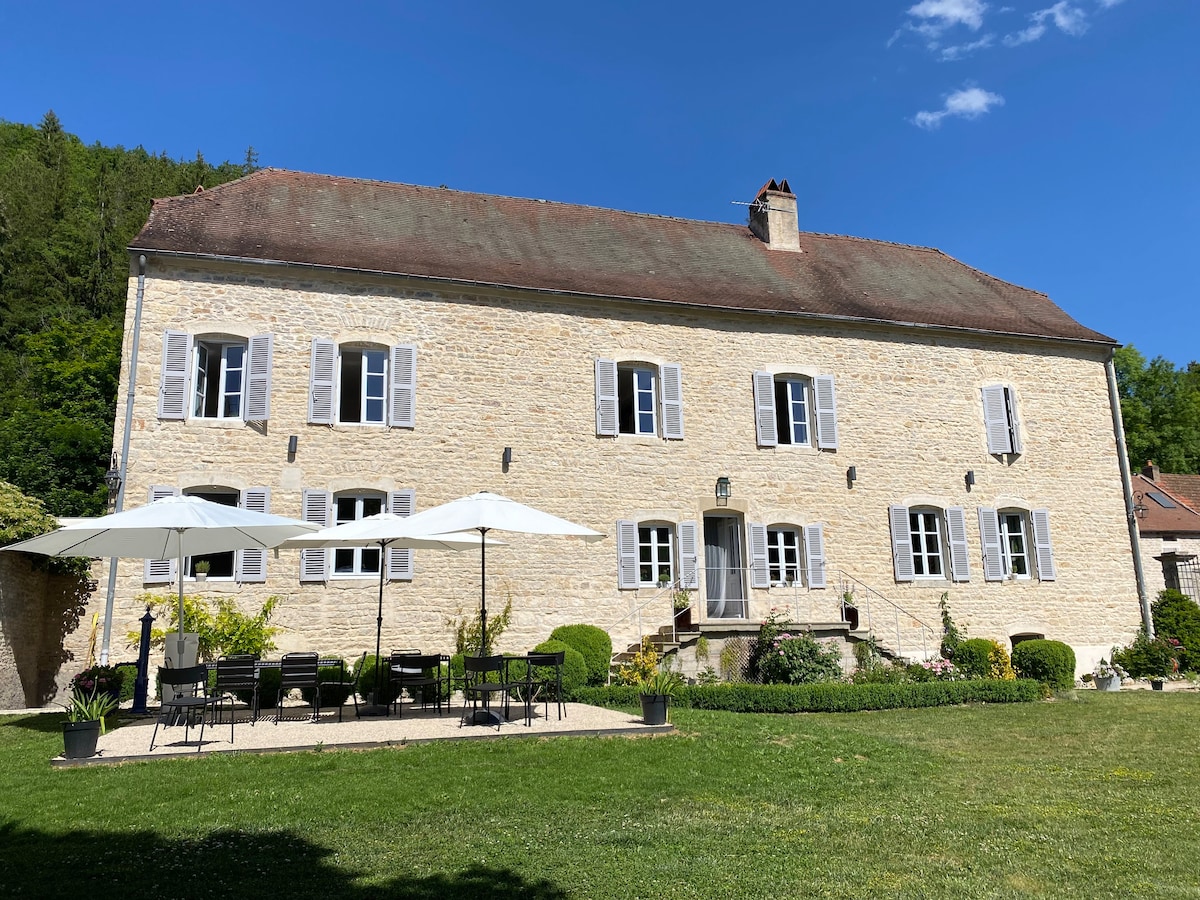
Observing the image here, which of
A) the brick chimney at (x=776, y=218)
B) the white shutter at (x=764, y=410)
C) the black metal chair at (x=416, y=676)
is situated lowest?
the black metal chair at (x=416, y=676)

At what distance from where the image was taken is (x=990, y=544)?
15.7m

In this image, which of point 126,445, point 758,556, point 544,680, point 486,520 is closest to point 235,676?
point 486,520

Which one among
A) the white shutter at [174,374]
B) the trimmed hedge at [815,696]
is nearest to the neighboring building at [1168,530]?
the trimmed hedge at [815,696]

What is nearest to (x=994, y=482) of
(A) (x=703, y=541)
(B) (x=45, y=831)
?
(A) (x=703, y=541)

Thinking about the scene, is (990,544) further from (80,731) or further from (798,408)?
(80,731)

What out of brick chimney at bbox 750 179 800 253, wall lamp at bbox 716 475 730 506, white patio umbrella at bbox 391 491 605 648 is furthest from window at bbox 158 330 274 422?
brick chimney at bbox 750 179 800 253

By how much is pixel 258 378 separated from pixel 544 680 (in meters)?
6.46

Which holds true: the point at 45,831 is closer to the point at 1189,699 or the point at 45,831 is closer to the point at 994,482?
the point at 1189,699

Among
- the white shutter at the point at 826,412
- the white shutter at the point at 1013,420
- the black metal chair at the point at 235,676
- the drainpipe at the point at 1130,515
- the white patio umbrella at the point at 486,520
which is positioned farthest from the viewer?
the white shutter at the point at 1013,420

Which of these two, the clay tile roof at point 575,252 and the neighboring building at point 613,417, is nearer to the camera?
the neighboring building at point 613,417

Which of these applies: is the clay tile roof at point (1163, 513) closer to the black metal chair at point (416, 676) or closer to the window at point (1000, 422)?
the window at point (1000, 422)

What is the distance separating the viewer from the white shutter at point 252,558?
12234 mm

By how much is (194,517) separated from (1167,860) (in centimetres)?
781

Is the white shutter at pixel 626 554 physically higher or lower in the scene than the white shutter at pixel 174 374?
lower
